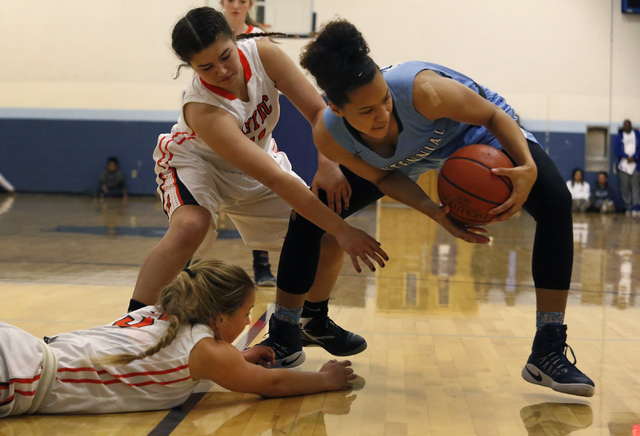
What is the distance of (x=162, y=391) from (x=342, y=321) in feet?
4.25

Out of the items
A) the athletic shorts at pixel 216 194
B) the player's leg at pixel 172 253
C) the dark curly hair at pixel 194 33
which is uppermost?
the dark curly hair at pixel 194 33

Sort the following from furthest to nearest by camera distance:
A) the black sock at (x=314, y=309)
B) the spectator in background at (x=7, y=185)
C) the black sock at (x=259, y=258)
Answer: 1. the spectator in background at (x=7, y=185)
2. the black sock at (x=259, y=258)
3. the black sock at (x=314, y=309)

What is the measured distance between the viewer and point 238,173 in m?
2.54

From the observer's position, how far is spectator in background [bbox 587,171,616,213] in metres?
11.5

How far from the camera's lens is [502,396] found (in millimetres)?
1965

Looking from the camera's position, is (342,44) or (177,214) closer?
(342,44)

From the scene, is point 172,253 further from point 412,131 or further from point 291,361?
point 412,131

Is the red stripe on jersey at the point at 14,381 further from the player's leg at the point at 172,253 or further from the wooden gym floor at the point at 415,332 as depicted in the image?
the player's leg at the point at 172,253

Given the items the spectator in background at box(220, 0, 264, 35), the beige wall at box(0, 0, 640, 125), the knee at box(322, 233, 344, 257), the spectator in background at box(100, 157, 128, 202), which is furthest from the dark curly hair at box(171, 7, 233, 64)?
the spectator in background at box(100, 157, 128, 202)

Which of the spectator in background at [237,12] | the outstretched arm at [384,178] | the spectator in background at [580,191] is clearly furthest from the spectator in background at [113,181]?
the outstretched arm at [384,178]

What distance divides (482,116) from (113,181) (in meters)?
11.4

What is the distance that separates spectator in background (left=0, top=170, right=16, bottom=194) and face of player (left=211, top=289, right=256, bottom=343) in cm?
1232

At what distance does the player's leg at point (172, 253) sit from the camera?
2178 millimetres

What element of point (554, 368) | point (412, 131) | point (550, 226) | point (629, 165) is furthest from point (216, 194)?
point (629, 165)
